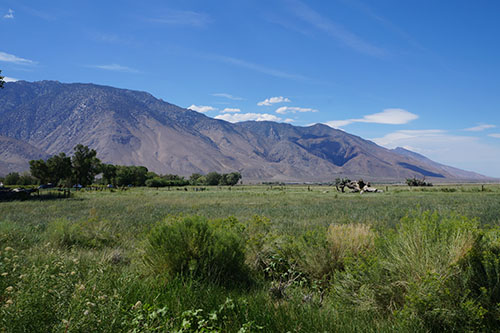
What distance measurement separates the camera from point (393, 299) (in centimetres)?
459

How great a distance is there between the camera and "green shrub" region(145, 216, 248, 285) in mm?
5770

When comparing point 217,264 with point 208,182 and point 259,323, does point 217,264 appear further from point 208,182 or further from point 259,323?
point 208,182

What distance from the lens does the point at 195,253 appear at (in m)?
5.87

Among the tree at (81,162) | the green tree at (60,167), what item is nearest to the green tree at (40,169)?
the green tree at (60,167)

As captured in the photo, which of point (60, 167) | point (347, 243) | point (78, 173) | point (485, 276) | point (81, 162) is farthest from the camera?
point (78, 173)

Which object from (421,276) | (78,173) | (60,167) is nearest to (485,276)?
(421,276)

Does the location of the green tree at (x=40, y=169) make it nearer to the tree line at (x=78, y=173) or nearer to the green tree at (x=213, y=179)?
the tree line at (x=78, y=173)

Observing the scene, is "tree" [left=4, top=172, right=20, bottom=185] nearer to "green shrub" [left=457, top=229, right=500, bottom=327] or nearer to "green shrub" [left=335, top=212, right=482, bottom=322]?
"green shrub" [left=335, top=212, right=482, bottom=322]

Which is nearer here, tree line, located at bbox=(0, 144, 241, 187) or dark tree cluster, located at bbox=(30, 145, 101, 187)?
dark tree cluster, located at bbox=(30, 145, 101, 187)

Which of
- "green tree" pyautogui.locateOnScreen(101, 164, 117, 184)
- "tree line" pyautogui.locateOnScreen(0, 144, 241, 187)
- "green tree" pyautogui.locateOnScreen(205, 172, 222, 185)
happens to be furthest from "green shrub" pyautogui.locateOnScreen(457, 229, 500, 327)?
"green tree" pyautogui.locateOnScreen(205, 172, 222, 185)

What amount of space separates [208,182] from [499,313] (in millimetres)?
129253

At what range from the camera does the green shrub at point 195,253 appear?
577 cm

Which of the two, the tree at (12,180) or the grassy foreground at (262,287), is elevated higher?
the grassy foreground at (262,287)

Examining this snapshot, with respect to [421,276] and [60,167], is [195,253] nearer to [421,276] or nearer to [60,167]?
[421,276]
